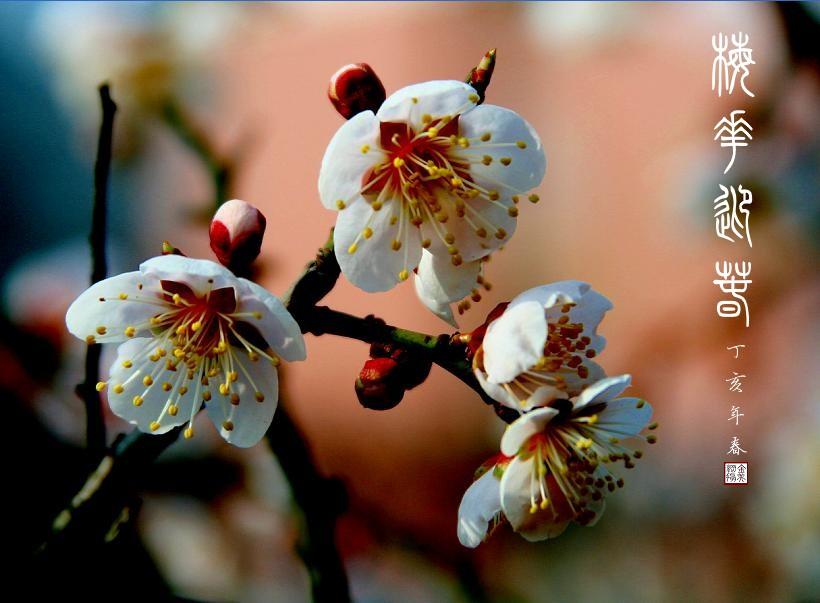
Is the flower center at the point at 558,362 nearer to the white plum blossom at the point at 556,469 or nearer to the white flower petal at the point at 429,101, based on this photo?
the white plum blossom at the point at 556,469

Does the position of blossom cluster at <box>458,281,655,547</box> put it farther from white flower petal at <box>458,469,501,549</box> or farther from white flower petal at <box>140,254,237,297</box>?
white flower petal at <box>140,254,237,297</box>

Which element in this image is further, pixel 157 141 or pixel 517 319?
pixel 157 141

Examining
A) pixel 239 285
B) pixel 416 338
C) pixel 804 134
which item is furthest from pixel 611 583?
pixel 239 285

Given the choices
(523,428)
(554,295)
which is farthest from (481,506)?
(554,295)

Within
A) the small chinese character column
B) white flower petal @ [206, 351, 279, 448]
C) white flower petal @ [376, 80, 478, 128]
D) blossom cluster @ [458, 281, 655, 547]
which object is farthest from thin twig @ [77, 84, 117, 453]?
the small chinese character column

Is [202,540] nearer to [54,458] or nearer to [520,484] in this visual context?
[54,458]

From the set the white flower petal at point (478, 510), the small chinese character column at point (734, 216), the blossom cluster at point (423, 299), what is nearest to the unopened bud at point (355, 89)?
the blossom cluster at point (423, 299)
